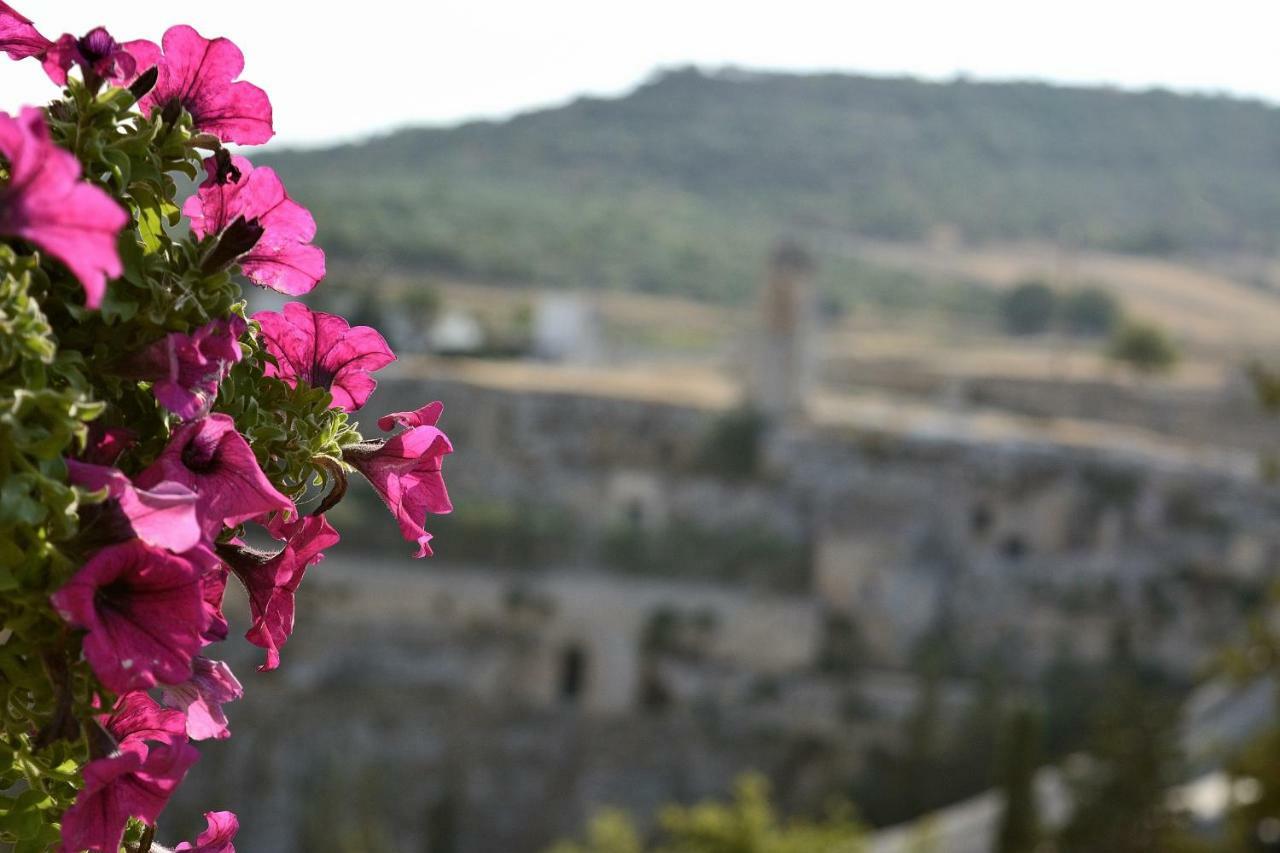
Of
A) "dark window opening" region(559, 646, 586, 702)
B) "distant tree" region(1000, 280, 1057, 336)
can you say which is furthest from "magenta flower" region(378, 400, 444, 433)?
"distant tree" region(1000, 280, 1057, 336)

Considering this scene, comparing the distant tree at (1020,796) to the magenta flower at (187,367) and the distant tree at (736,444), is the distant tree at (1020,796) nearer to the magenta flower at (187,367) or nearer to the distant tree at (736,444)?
the distant tree at (736,444)

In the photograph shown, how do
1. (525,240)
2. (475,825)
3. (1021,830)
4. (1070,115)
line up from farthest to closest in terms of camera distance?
(1070,115), (525,240), (475,825), (1021,830)

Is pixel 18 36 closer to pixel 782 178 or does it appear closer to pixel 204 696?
pixel 204 696

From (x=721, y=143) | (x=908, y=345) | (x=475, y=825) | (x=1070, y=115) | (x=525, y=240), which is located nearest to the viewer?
(x=475, y=825)

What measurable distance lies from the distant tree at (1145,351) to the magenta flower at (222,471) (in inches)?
1026

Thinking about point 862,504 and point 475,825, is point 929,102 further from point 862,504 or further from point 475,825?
point 475,825

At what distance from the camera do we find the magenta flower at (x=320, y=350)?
4.21 ft

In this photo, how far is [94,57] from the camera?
1.13m

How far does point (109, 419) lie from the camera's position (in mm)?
1083

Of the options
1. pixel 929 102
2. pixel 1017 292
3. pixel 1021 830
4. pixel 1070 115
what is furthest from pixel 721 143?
pixel 1021 830

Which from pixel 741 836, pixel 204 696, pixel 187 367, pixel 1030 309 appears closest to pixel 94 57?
pixel 187 367

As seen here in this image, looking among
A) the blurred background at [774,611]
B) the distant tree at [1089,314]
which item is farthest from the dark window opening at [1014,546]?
the distant tree at [1089,314]

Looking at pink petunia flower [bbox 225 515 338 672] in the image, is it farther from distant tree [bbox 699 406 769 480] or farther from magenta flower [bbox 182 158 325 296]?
distant tree [bbox 699 406 769 480]

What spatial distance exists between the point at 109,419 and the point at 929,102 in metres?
75.0
